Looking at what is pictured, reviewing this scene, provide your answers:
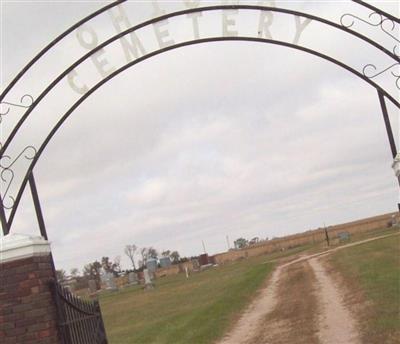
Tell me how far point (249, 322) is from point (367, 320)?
476 centimetres

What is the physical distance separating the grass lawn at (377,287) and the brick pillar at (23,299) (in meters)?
6.70

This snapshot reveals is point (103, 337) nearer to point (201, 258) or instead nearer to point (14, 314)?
point (14, 314)

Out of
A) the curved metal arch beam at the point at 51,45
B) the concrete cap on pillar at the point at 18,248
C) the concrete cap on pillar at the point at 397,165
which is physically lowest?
the concrete cap on pillar at the point at 18,248

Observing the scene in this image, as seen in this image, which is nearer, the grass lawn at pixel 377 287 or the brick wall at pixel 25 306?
the brick wall at pixel 25 306

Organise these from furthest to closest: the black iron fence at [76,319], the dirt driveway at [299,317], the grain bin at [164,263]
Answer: the grain bin at [164,263]
the dirt driveway at [299,317]
the black iron fence at [76,319]

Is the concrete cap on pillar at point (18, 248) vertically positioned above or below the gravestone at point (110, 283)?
above

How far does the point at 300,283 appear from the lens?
81.1 ft

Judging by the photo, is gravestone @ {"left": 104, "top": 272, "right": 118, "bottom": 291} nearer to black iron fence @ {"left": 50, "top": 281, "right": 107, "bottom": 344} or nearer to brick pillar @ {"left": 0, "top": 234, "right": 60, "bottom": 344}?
black iron fence @ {"left": 50, "top": 281, "right": 107, "bottom": 344}

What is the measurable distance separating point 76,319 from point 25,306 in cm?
77

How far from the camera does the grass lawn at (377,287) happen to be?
1234 centimetres

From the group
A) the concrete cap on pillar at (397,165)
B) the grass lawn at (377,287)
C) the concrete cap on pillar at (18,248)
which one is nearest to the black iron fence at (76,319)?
the concrete cap on pillar at (18,248)

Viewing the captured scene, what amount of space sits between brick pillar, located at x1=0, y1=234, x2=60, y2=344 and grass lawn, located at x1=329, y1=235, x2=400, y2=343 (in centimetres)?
670

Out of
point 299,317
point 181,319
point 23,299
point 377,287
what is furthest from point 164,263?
point 23,299

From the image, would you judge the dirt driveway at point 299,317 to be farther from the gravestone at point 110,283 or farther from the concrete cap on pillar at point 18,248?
the gravestone at point 110,283
